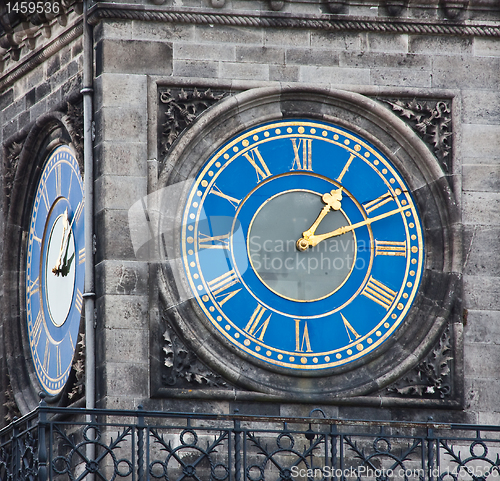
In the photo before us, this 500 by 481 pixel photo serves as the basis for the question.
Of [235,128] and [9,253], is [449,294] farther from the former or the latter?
[9,253]

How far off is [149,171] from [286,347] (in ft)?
6.23

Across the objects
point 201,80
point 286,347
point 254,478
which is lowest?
point 254,478

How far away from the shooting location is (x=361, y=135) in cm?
1630

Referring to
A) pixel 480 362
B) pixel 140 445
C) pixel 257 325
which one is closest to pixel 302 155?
pixel 257 325

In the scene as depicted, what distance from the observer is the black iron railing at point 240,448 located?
1431 cm

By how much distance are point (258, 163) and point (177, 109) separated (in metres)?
0.84

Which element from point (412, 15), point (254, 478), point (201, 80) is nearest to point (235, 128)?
point (201, 80)

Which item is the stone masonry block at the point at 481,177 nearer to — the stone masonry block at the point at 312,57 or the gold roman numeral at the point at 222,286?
the stone masonry block at the point at 312,57

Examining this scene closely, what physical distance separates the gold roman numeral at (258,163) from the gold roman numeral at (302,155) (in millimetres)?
252

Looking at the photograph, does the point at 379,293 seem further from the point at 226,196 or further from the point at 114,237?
the point at 114,237

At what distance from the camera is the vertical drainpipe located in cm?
1550

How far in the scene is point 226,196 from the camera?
1597cm

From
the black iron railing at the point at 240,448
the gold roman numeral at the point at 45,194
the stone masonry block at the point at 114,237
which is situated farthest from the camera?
the gold roman numeral at the point at 45,194

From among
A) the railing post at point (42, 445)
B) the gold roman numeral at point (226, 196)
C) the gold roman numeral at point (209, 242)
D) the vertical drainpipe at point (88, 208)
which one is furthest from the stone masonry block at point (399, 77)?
the railing post at point (42, 445)
